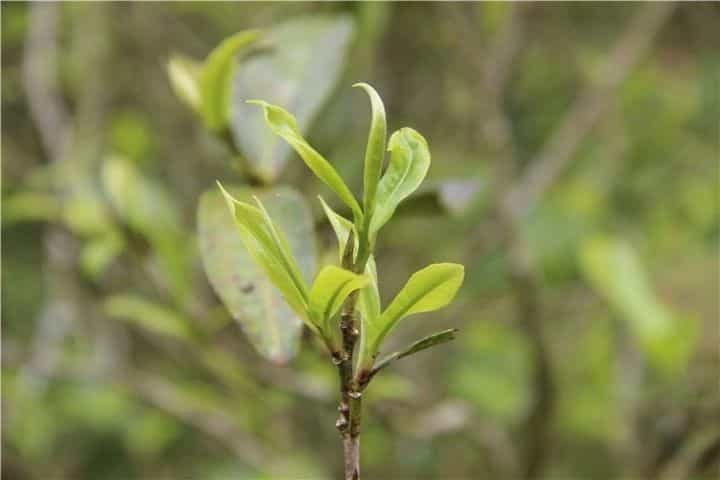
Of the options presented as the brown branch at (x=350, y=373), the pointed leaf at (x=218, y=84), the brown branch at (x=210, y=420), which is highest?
the pointed leaf at (x=218, y=84)

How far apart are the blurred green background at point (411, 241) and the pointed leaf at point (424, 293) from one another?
9.7 inches

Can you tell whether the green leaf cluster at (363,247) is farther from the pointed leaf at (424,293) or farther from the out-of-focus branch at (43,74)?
the out-of-focus branch at (43,74)

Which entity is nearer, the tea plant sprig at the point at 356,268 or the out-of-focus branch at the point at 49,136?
the tea plant sprig at the point at 356,268

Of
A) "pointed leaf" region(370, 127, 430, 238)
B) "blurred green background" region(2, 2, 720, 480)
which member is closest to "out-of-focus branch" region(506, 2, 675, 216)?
"blurred green background" region(2, 2, 720, 480)

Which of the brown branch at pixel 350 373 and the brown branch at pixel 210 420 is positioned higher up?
the brown branch at pixel 350 373

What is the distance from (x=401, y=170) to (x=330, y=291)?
4 centimetres

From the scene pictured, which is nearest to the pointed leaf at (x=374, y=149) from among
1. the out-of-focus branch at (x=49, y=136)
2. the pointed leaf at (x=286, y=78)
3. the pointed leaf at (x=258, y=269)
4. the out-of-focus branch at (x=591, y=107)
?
the pointed leaf at (x=258, y=269)

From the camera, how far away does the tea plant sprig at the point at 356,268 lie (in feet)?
0.84

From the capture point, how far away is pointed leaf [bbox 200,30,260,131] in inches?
18.4

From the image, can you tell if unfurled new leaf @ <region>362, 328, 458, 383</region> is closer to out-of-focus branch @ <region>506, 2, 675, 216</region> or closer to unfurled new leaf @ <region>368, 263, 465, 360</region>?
unfurled new leaf @ <region>368, 263, 465, 360</region>

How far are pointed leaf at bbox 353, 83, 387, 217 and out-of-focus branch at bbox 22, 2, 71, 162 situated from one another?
812 millimetres

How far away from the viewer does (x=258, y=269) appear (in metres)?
0.42

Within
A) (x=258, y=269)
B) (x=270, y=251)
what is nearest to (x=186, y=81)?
(x=258, y=269)

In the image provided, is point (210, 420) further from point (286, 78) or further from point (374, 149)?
point (374, 149)
